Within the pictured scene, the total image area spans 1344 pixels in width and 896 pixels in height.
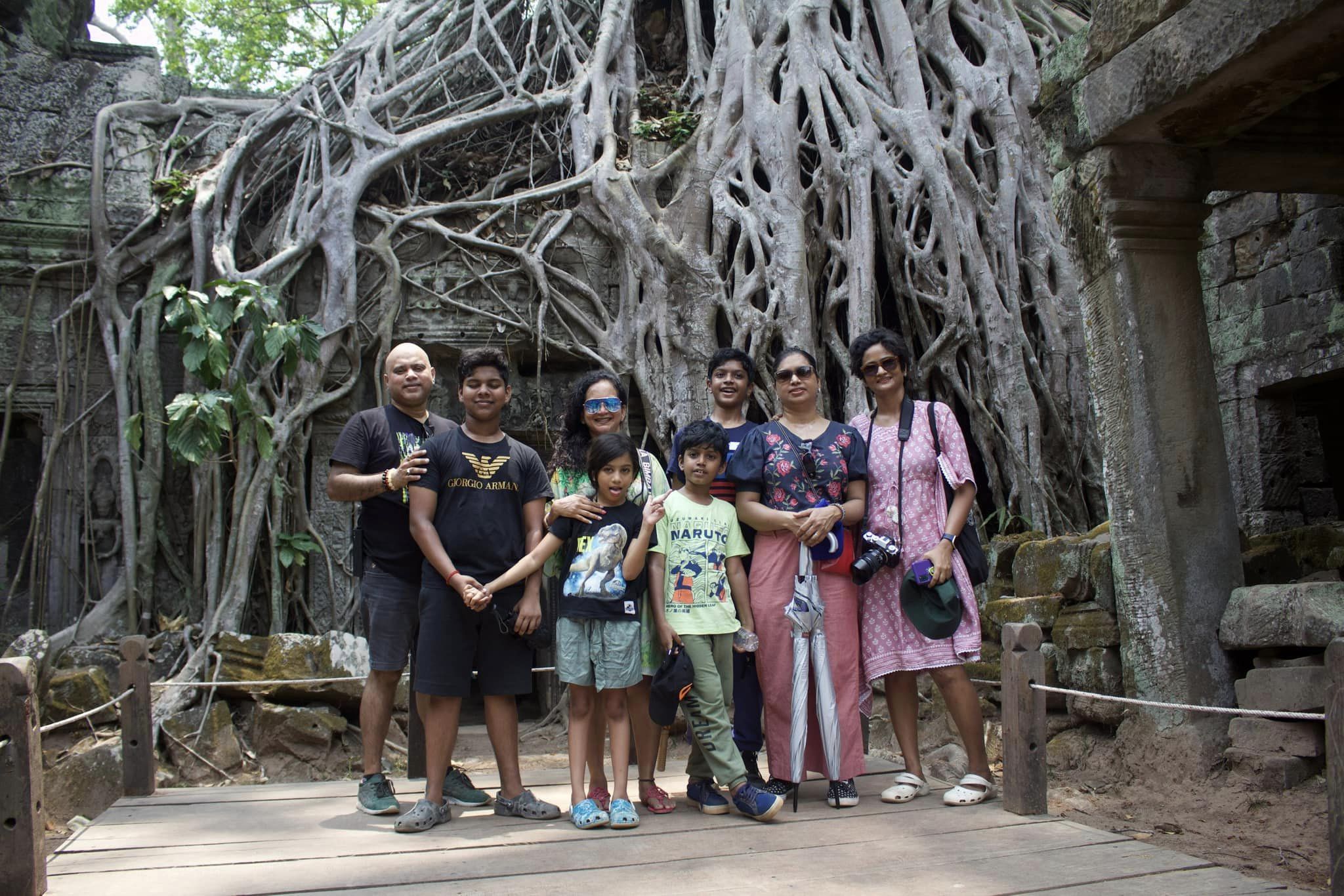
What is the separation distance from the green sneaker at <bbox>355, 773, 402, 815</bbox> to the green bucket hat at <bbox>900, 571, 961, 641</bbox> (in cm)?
163

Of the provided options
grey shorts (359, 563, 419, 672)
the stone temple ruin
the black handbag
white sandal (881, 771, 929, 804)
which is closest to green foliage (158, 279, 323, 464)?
the stone temple ruin

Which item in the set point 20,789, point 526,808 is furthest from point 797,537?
point 20,789

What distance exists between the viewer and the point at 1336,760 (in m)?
2.10

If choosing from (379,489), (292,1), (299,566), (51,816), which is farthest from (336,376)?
(292,1)

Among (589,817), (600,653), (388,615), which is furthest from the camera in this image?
(388,615)

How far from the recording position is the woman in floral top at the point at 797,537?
3.12 m

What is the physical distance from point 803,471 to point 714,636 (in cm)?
57

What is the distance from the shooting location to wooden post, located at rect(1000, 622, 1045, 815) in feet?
9.68

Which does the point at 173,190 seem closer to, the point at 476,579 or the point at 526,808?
the point at 476,579

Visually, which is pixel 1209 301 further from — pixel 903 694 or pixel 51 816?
pixel 51 816

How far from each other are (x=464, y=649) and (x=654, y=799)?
2.29 feet

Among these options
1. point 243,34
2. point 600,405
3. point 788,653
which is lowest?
point 788,653

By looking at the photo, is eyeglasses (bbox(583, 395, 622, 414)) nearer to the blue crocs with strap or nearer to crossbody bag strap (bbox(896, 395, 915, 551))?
crossbody bag strap (bbox(896, 395, 915, 551))

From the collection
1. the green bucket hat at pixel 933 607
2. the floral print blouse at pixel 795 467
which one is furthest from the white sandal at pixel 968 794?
the floral print blouse at pixel 795 467
